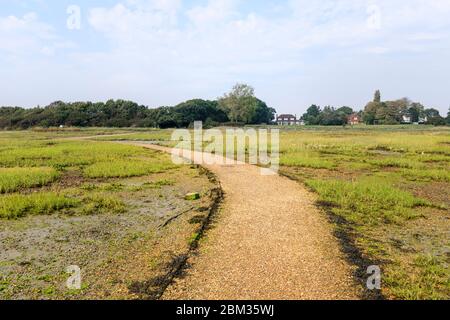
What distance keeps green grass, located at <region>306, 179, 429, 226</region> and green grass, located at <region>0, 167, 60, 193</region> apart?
39.2 ft

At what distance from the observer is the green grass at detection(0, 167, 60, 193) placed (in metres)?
14.9

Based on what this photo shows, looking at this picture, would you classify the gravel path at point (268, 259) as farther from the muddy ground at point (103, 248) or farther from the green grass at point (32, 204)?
the green grass at point (32, 204)

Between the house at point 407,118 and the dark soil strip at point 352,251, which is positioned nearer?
the dark soil strip at point 352,251

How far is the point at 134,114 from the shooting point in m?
95.0

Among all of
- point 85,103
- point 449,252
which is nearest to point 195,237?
point 449,252

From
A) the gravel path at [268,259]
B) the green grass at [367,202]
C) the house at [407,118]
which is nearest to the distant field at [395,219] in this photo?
the green grass at [367,202]

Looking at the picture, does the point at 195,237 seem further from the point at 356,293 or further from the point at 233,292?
the point at 356,293

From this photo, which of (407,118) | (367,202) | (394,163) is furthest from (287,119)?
(367,202)

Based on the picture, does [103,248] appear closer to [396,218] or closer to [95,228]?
[95,228]

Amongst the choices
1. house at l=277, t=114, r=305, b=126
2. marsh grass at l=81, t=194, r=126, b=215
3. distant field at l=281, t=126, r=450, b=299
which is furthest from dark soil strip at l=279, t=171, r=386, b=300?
house at l=277, t=114, r=305, b=126

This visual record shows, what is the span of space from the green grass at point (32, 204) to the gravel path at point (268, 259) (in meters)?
5.56

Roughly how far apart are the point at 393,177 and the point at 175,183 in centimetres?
1088

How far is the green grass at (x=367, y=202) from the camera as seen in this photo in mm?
10656
